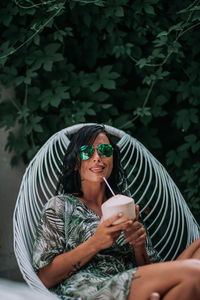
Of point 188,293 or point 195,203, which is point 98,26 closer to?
point 195,203

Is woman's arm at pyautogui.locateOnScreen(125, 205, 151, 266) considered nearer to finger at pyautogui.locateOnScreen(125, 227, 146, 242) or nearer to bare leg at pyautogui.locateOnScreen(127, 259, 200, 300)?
finger at pyautogui.locateOnScreen(125, 227, 146, 242)

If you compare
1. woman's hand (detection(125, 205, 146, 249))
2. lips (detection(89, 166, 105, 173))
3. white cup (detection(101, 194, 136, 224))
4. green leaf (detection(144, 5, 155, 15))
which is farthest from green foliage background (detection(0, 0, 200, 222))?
white cup (detection(101, 194, 136, 224))

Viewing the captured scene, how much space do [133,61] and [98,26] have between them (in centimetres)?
31

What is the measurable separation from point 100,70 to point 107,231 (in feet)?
4.23

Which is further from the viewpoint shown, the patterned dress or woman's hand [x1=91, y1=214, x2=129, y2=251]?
the patterned dress

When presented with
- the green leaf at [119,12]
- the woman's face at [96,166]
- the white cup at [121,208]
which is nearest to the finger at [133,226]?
the white cup at [121,208]

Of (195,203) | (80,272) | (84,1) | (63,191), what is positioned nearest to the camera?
(80,272)

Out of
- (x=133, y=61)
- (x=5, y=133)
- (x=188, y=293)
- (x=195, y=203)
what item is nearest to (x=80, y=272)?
(x=188, y=293)

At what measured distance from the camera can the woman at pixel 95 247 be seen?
1.31m

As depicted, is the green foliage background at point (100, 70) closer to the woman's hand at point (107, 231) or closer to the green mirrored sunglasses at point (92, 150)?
the green mirrored sunglasses at point (92, 150)

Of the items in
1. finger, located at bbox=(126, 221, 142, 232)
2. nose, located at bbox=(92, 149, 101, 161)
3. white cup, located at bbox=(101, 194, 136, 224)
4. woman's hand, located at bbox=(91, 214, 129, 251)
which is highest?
nose, located at bbox=(92, 149, 101, 161)

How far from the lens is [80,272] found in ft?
5.12

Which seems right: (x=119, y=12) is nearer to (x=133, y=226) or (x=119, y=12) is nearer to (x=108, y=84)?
(x=108, y=84)

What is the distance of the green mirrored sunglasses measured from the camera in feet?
5.72
